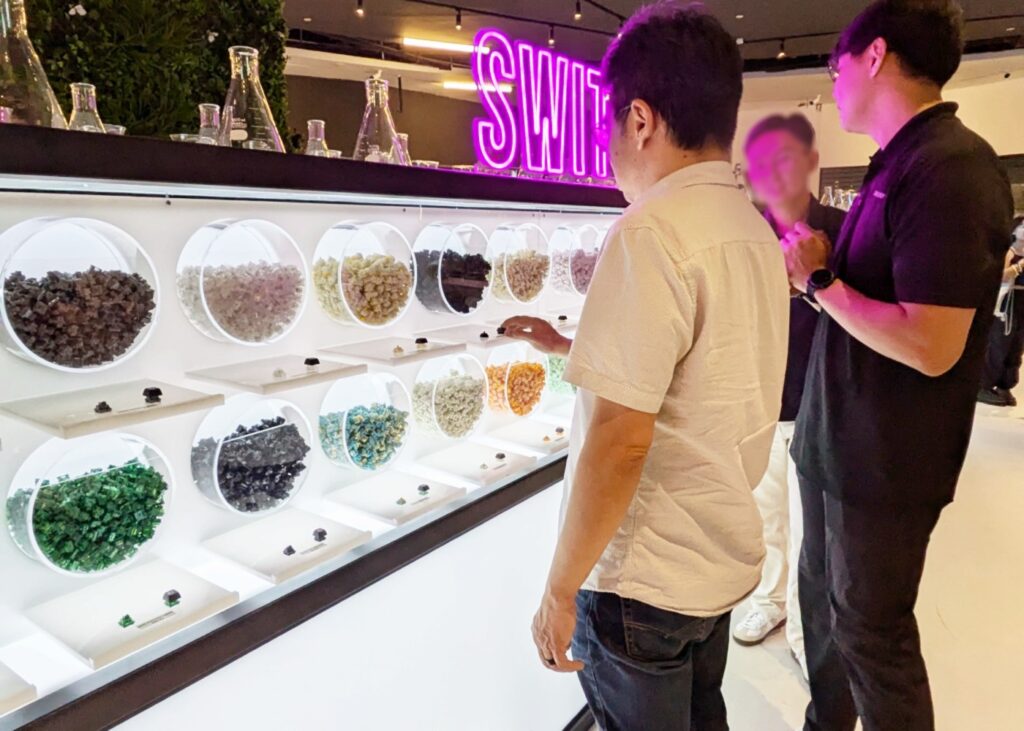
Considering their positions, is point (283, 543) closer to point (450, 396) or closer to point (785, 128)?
point (450, 396)

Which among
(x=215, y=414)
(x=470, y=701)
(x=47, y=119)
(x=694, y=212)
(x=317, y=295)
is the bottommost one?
(x=470, y=701)

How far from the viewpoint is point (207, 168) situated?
1.08 meters

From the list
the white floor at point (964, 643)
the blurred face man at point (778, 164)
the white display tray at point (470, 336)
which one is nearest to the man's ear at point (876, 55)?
the blurred face man at point (778, 164)

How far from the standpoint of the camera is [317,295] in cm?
155

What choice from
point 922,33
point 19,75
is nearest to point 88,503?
point 19,75

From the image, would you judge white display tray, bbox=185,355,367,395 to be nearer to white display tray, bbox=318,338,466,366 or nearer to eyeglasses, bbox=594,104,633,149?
white display tray, bbox=318,338,466,366

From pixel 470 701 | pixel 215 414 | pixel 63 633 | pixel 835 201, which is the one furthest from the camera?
pixel 835 201

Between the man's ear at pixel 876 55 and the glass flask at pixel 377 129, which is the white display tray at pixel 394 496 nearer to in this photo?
the glass flask at pixel 377 129

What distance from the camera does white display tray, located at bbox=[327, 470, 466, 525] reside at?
154 centimetres

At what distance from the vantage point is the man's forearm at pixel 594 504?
3.46ft

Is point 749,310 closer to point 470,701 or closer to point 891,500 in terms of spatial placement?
point 891,500

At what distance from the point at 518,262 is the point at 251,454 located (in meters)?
0.99

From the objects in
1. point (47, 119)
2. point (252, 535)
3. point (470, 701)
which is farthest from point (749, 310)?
point (470, 701)

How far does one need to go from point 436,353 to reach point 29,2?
100 centimetres
